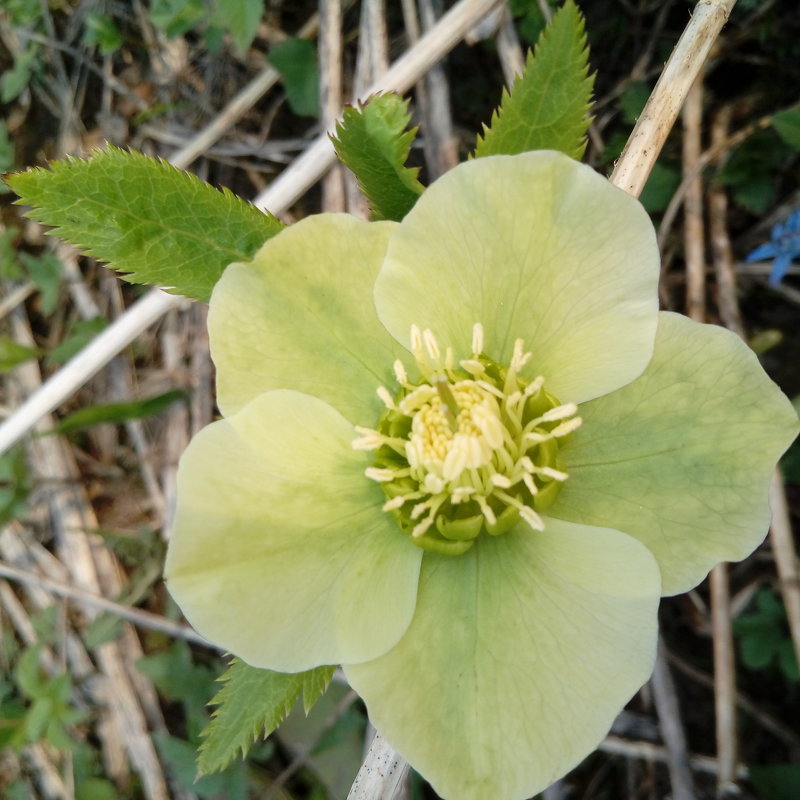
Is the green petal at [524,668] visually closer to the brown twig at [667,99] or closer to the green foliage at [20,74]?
the brown twig at [667,99]

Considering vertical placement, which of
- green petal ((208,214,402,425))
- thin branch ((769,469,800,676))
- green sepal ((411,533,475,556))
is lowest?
thin branch ((769,469,800,676))

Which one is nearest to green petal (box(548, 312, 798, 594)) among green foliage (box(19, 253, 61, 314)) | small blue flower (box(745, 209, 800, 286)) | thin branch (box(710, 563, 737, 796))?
thin branch (box(710, 563, 737, 796))

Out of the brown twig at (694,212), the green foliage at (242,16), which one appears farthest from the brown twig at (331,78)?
the brown twig at (694,212)

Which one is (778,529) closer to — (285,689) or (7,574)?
(285,689)

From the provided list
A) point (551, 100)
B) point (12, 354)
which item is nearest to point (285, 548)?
point (551, 100)

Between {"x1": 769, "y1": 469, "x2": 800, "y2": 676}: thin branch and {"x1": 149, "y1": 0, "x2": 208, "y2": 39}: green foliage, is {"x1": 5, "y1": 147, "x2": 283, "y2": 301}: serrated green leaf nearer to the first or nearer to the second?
{"x1": 149, "y1": 0, "x2": 208, "y2": 39}: green foliage
